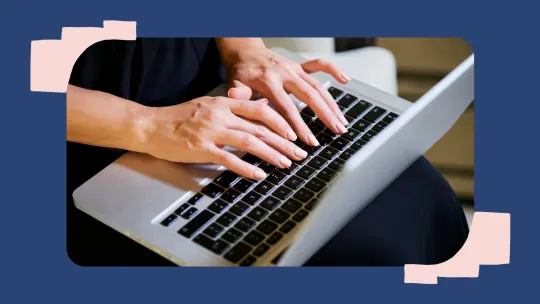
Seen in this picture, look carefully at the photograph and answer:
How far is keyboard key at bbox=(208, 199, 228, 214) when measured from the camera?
4.81 ft

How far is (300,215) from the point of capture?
1468 mm

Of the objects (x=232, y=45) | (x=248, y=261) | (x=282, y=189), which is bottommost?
(x=248, y=261)

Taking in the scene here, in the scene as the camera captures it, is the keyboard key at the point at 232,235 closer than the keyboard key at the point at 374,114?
Yes

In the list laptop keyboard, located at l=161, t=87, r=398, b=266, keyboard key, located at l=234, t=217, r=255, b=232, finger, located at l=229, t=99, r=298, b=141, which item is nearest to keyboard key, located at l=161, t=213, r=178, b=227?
laptop keyboard, located at l=161, t=87, r=398, b=266

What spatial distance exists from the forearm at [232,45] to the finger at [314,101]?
88 mm

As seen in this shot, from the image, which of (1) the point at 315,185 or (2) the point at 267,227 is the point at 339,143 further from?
(2) the point at 267,227

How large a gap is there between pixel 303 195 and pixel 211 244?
17 cm

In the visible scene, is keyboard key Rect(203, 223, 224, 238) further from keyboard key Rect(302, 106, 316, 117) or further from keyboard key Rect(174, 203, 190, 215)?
keyboard key Rect(302, 106, 316, 117)

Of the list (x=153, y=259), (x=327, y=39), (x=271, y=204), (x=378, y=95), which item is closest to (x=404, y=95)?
(x=378, y=95)

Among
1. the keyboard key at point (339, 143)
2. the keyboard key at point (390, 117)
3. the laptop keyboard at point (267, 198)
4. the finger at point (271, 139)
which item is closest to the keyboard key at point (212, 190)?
the laptop keyboard at point (267, 198)

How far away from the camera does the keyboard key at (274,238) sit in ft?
4.74

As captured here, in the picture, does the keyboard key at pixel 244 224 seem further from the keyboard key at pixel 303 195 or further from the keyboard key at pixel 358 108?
the keyboard key at pixel 358 108

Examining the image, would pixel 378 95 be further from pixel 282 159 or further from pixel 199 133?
pixel 199 133

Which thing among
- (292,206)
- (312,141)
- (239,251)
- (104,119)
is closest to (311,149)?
(312,141)
